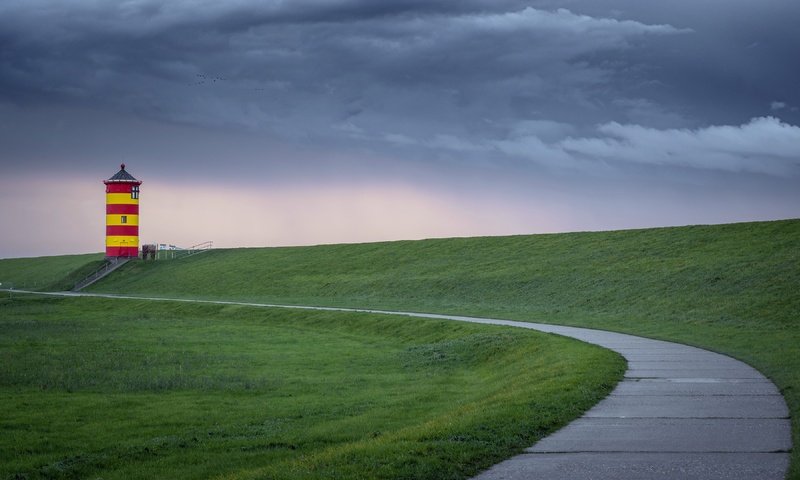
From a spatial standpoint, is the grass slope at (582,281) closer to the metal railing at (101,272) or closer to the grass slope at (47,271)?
the metal railing at (101,272)

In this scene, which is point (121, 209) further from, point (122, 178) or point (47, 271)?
point (47, 271)

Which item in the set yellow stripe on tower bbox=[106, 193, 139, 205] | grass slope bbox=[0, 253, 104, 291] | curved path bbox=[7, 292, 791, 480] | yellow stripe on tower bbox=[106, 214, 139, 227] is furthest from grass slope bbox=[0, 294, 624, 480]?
grass slope bbox=[0, 253, 104, 291]

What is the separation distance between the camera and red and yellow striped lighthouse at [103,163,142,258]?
96.6 meters

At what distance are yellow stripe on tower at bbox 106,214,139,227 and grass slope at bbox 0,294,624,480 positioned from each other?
2287 inches

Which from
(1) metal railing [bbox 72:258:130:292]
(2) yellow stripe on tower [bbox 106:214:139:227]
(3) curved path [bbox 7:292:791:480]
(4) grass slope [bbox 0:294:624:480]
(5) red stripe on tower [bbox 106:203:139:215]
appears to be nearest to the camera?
(3) curved path [bbox 7:292:791:480]

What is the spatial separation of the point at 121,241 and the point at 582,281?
63.5 metres

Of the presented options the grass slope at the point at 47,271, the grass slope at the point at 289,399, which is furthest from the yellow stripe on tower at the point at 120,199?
the grass slope at the point at 289,399

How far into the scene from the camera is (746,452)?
37.5ft

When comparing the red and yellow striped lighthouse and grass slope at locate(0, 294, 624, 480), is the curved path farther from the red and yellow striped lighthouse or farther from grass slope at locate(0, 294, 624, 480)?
the red and yellow striped lighthouse

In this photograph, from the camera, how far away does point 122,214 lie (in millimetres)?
98062

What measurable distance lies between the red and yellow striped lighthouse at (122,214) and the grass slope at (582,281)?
3.42 metres

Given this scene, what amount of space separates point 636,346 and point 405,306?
27.6 meters

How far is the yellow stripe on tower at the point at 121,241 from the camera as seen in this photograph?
10169 cm

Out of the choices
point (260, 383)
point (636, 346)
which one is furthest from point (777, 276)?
point (260, 383)
